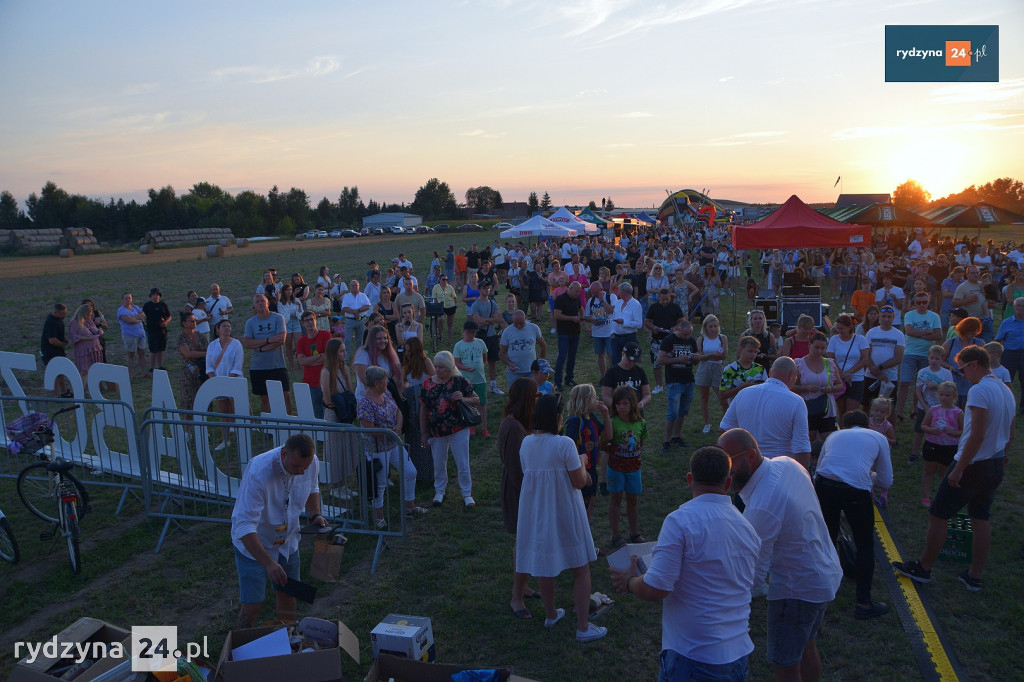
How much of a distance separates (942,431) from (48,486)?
890 centimetres

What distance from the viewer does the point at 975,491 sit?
4.89m

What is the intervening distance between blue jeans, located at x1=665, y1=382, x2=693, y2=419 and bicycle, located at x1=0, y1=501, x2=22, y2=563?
6.92 m

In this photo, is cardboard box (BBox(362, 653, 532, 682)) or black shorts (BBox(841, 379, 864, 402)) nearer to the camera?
cardboard box (BBox(362, 653, 532, 682))

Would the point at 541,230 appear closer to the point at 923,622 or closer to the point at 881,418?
the point at 881,418

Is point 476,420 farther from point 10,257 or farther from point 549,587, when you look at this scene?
point 10,257

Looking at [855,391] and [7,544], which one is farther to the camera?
[855,391]

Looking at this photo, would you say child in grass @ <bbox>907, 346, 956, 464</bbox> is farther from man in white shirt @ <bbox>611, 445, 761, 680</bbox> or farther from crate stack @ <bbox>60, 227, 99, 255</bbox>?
crate stack @ <bbox>60, 227, 99, 255</bbox>

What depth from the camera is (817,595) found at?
3.45 m

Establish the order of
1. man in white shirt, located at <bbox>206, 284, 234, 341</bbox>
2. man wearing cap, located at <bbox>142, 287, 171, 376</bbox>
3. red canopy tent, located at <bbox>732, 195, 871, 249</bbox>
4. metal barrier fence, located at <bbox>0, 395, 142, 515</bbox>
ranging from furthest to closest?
red canopy tent, located at <bbox>732, 195, 871, 249</bbox> < man wearing cap, located at <bbox>142, 287, 171, 376</bbox> < man in white shirt, located at <bbox>206, 284, 234, 341</bbox> < metal barrier fence, located at <bbox>0, 395, 142, 515</bbox>

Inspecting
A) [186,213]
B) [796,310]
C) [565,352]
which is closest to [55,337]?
[565,352]

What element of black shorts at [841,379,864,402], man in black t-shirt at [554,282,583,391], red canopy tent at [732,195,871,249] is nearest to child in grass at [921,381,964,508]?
black shorts at [841,379,864,402]

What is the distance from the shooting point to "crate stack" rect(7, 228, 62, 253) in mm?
57594

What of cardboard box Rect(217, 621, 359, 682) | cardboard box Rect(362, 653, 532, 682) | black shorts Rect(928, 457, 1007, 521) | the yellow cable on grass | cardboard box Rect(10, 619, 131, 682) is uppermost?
black shorts Rect(928, 457, 1007, 521)

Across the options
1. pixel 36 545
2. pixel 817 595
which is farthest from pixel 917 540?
pixel 36 545
